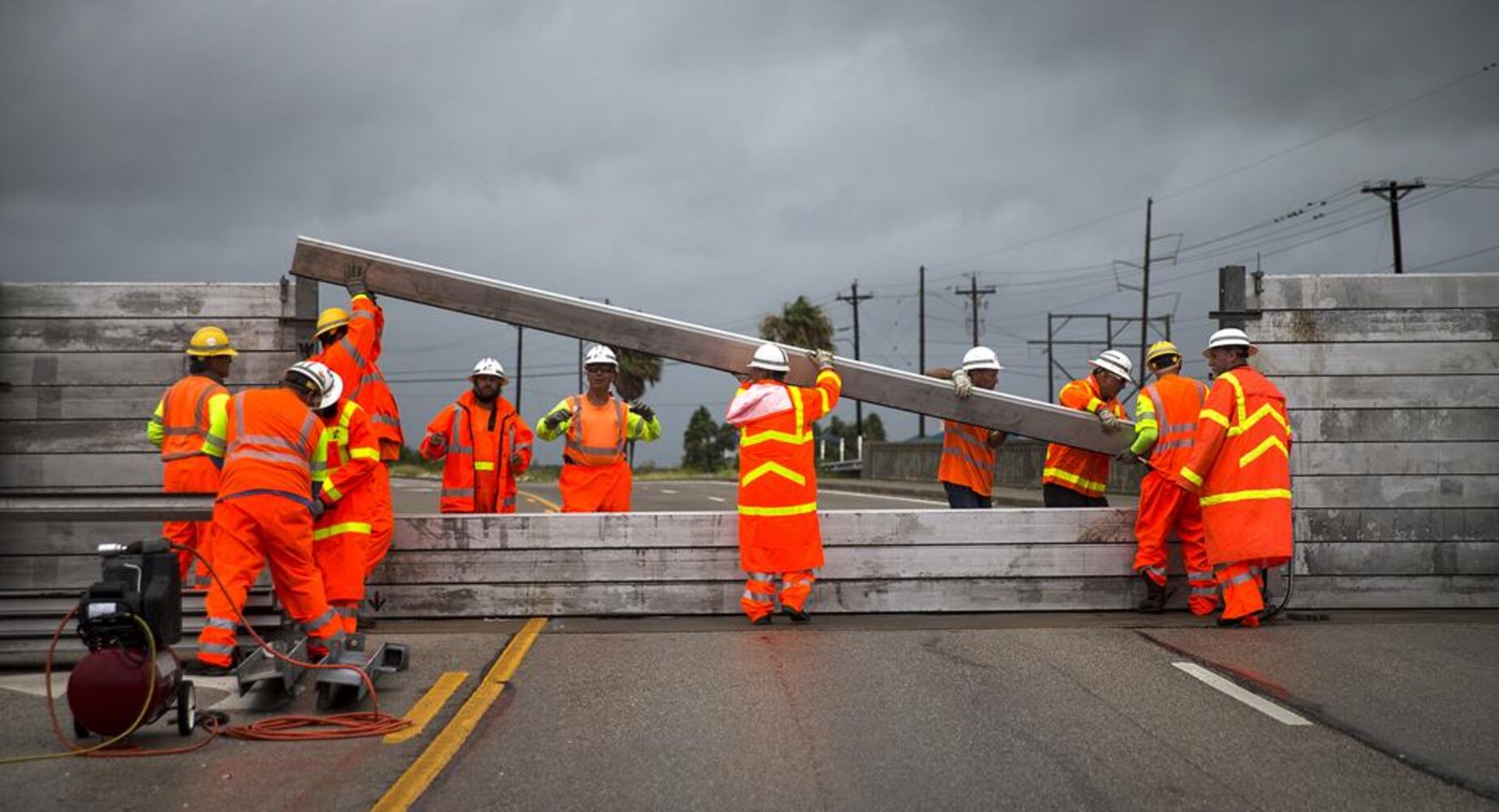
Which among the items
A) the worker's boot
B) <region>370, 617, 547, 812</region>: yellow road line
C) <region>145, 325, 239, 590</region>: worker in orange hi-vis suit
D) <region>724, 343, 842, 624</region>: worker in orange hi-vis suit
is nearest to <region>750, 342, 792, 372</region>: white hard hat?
<region>724, 343, 842, 624</region>: worker in orange hi-vis suit

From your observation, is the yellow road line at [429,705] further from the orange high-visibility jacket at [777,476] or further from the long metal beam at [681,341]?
the long metal beam at [681,341]

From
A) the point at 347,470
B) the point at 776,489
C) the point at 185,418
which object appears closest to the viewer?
the point at 347,470

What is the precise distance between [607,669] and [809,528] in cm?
229

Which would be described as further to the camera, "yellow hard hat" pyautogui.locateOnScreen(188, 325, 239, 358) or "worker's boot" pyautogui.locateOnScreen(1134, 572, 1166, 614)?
"worker's boot" pyautogui.locateOnScreen(1134, 572, 1166, 614)

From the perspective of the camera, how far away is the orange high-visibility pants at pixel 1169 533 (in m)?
9.99

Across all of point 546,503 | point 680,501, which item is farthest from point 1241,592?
point 680,501

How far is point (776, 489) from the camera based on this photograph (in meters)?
9.76

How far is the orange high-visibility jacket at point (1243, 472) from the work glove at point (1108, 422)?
1.05 metres

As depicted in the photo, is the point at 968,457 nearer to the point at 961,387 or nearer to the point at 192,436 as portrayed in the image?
the point at 961,387

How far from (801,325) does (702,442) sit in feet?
60.8

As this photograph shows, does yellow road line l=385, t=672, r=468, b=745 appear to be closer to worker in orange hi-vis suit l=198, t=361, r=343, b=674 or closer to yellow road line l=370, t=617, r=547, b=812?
yellow road line l=370, t=617, r=547, b=812

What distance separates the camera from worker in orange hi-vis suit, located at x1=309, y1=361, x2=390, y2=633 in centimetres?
816

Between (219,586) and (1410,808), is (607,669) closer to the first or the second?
(219,586)

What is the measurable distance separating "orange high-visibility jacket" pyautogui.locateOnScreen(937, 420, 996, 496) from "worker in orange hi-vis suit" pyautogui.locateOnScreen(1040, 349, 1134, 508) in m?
0.50
